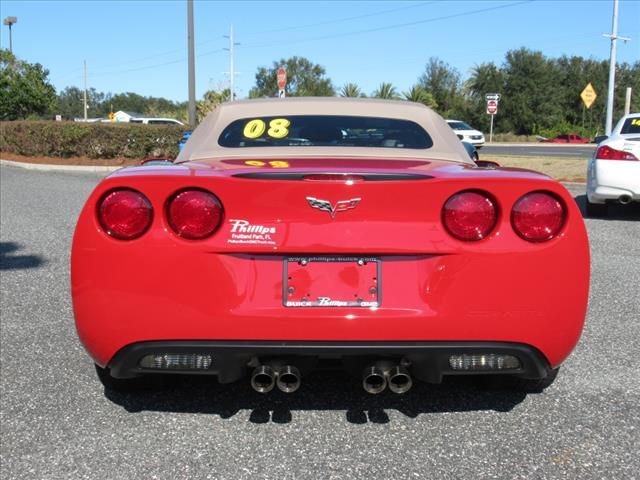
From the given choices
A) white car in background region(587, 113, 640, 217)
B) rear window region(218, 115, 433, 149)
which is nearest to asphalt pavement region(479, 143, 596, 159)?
white car in background region(587, 113, 640, 217)

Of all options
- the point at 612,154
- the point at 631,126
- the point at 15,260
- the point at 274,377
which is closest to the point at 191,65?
the point at 631,126

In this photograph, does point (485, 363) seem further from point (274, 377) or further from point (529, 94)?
point (529, 94)

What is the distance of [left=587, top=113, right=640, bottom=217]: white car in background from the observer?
8305 millimetres

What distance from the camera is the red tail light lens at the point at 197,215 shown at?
246 centimetres

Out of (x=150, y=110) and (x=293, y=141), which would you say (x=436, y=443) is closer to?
(x=293, y=141)

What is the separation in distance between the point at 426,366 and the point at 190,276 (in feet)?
3.11

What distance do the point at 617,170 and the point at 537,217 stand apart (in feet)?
21.8

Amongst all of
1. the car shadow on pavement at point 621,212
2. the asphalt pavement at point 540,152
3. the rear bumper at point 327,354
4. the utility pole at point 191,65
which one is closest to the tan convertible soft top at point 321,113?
the rear bumper at point 327,354

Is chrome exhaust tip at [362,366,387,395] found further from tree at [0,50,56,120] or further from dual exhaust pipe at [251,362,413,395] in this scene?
tree at [0,50,56,120]

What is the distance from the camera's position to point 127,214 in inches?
98.4

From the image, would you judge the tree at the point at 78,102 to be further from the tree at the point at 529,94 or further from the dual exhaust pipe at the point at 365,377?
the dual exhaust pipe at the point at 365,377

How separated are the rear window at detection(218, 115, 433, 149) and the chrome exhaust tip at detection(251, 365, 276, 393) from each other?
1569 millimetres

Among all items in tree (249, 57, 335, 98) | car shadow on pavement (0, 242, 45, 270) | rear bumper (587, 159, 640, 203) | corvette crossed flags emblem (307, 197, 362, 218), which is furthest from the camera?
tree (249, 57, 335, 98)

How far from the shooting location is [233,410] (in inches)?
122
